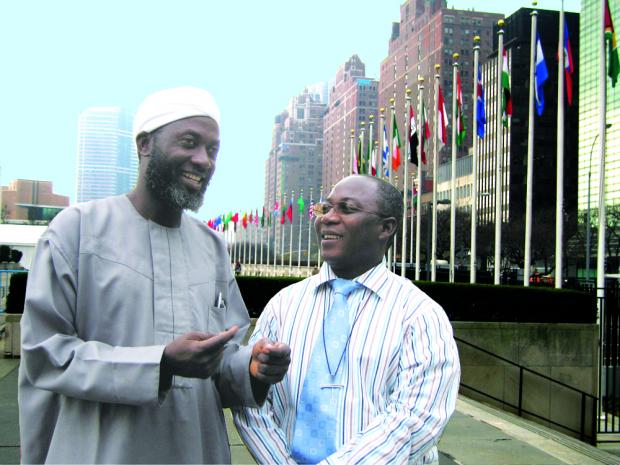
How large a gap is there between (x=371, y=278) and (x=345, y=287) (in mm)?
114

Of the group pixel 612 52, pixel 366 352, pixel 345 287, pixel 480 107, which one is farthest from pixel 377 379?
pixel 480 107

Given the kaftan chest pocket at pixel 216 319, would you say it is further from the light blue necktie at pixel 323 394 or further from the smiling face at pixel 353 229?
the smiling face at pixel 353 229

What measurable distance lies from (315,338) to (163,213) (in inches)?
29.8

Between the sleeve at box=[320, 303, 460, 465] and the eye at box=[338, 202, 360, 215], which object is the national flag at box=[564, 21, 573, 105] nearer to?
the eye at box=[338, 202, 360, 215]

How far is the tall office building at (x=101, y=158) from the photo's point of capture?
100188 millimetres

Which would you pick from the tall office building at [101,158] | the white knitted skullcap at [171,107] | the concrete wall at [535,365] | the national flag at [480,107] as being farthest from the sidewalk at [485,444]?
the tall office building at [101,158]

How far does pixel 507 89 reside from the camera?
2033cm

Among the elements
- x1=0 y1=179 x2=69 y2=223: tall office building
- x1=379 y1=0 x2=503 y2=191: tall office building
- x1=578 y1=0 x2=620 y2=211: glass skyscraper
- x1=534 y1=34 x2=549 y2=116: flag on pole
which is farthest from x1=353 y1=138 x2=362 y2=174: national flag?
x1=0 y1=179 x2=69 y2=223: tall office building

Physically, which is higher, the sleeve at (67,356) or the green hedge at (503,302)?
the sleeve at (67,356)

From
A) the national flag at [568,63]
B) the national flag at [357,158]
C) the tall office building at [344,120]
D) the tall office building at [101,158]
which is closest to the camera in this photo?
the national flag at [568,63]

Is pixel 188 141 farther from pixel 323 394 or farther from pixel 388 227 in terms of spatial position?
pixel 323 394

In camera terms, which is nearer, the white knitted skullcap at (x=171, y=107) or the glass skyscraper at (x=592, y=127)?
the white knitted skullcap at (x=171, y=107)

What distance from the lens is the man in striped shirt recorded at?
242 cm

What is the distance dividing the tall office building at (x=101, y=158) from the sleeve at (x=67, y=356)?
97.0 m
